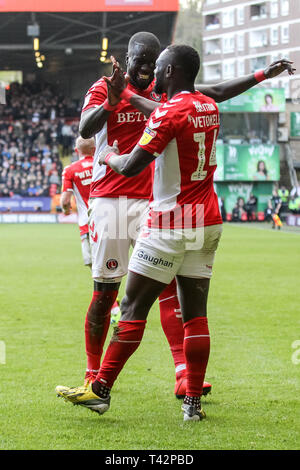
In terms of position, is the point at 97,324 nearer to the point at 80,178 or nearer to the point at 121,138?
the point at 121,138

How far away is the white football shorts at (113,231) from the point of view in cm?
537

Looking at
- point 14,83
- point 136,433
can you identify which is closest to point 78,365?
point 136,433

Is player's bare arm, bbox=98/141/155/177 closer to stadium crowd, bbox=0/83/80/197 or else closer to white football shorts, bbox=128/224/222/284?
white football shorts, bbox=128/224/222/284

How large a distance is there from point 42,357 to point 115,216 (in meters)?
1.98

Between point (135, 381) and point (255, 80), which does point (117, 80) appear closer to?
point (255, 80)

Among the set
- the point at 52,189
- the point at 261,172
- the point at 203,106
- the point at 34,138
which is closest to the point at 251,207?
the point at 261,172

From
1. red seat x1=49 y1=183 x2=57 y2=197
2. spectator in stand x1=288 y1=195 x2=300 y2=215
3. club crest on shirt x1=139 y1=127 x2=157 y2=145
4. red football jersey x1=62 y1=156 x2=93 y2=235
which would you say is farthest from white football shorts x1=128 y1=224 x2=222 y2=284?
red seat x1=49 y1=183 x2=57 y2=197

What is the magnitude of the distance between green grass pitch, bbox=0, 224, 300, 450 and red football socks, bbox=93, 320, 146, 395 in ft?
0.96

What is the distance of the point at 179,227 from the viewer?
4.72 m

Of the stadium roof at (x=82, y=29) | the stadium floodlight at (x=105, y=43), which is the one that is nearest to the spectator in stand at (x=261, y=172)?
the stadium roof at (x=82, y=29)

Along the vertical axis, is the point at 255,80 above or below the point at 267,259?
above

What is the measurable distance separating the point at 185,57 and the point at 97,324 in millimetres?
1949

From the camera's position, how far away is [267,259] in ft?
59.4

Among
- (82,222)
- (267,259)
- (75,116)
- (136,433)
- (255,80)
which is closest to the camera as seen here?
(136,433)
